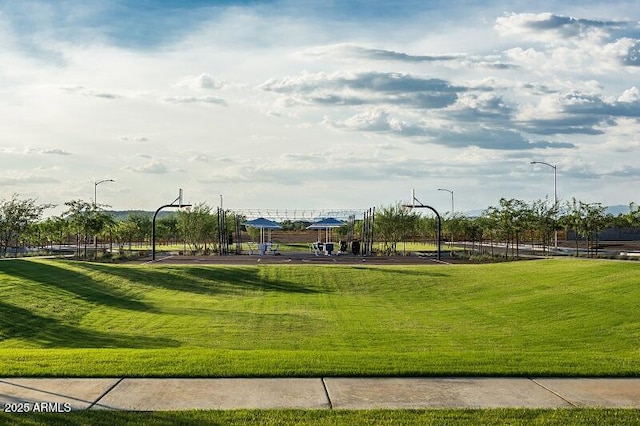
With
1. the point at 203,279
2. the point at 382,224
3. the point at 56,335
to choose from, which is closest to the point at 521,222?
the point at 382,224

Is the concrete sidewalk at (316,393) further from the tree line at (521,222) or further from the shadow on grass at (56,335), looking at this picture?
the tree line at (521,222)

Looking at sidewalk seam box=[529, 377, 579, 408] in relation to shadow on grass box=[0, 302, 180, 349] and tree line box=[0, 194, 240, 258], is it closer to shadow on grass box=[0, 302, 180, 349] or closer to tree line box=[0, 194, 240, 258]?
shadow on grass box=[0, 302, 180, 349]

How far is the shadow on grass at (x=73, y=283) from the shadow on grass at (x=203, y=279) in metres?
2.20

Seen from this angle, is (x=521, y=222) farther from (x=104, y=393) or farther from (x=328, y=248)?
(x=104, y=393)

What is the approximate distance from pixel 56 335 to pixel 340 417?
11876 millimetres

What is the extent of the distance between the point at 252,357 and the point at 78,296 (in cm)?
1452

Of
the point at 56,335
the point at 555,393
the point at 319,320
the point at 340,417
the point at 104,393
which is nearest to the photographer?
the point at 340,417

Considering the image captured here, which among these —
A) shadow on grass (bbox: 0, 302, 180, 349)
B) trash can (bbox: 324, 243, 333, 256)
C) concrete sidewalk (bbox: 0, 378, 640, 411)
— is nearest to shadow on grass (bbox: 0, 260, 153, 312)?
shadow on grass (bbox: 0, 302, 180, 349)

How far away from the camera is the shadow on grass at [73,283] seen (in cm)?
2433

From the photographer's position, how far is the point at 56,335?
17719 mm

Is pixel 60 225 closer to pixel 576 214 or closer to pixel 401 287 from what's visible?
pixel 401 287

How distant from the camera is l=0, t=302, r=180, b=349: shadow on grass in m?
16.2

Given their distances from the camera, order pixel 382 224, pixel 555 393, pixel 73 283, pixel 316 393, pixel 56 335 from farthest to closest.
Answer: pixel 382 224 < pixel 73 283 < pixel 56 335 < pixel 555 393 < pixel 316 393

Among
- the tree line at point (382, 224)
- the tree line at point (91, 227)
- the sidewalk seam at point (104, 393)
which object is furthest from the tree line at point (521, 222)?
the sidewalk seam at point (104, 393)
